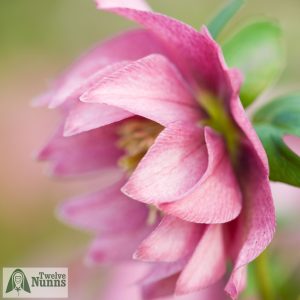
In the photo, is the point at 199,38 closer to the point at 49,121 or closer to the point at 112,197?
the point at 112,197

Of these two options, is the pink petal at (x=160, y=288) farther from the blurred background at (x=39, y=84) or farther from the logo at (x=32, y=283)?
the blurred background at (x=39, y=84)

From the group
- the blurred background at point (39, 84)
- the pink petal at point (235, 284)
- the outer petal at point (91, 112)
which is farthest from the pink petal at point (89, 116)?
the blurred background at point (39, 84)

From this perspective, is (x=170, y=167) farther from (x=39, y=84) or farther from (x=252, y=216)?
(x=39, y=84)

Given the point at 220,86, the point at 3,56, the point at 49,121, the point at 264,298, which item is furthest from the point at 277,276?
the point at 3,56

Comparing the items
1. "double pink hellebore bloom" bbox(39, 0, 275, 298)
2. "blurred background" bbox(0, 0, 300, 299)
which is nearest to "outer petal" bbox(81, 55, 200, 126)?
"double pink hellebore bloom" bbox(39, 0, 275, 298)

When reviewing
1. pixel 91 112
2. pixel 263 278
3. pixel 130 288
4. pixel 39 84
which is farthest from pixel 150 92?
pixel 39 84

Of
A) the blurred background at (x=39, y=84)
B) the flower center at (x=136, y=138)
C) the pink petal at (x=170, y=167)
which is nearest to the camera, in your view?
the pink petal at (x=170, y=167)
